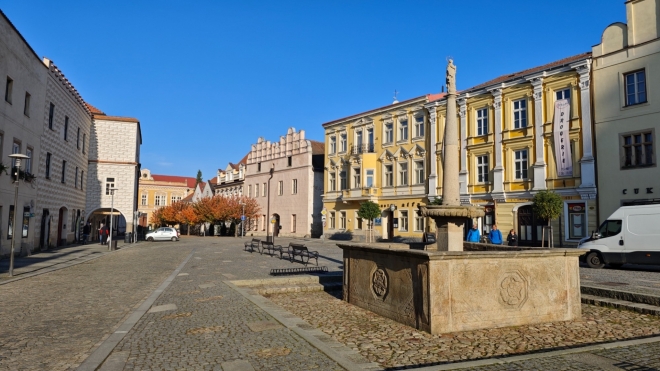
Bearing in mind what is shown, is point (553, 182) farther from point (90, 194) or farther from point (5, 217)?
point (90, 194)

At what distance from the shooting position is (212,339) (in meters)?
6.51

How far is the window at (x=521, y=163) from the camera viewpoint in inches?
1171

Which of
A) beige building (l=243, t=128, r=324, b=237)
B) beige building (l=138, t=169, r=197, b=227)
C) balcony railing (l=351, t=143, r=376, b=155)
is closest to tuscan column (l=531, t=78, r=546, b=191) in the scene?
balcony railing (l=351, t=143, r=376, b=155)

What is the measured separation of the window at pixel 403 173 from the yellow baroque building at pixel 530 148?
3.86m

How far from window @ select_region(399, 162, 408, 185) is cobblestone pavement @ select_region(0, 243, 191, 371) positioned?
25.7m

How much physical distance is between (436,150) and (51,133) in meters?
25.2

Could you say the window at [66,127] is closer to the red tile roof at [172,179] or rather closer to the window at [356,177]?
the window at [356,177]

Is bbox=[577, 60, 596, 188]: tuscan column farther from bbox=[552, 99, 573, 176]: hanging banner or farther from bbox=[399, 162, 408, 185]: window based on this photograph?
bbox=[399, 162, 408, 185]: window

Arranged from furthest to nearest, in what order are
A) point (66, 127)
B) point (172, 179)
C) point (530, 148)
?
point (172, 179), point (66, 127), point (530, 148)

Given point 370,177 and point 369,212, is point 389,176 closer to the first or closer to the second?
point 370,177

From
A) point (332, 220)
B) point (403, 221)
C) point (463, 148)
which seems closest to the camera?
point (463, 148)

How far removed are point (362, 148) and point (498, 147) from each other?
14.0m

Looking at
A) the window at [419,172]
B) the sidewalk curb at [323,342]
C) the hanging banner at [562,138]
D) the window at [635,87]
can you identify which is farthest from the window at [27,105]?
the window at [635,87]

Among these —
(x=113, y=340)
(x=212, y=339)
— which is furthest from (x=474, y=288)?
(x=113, y=340)
